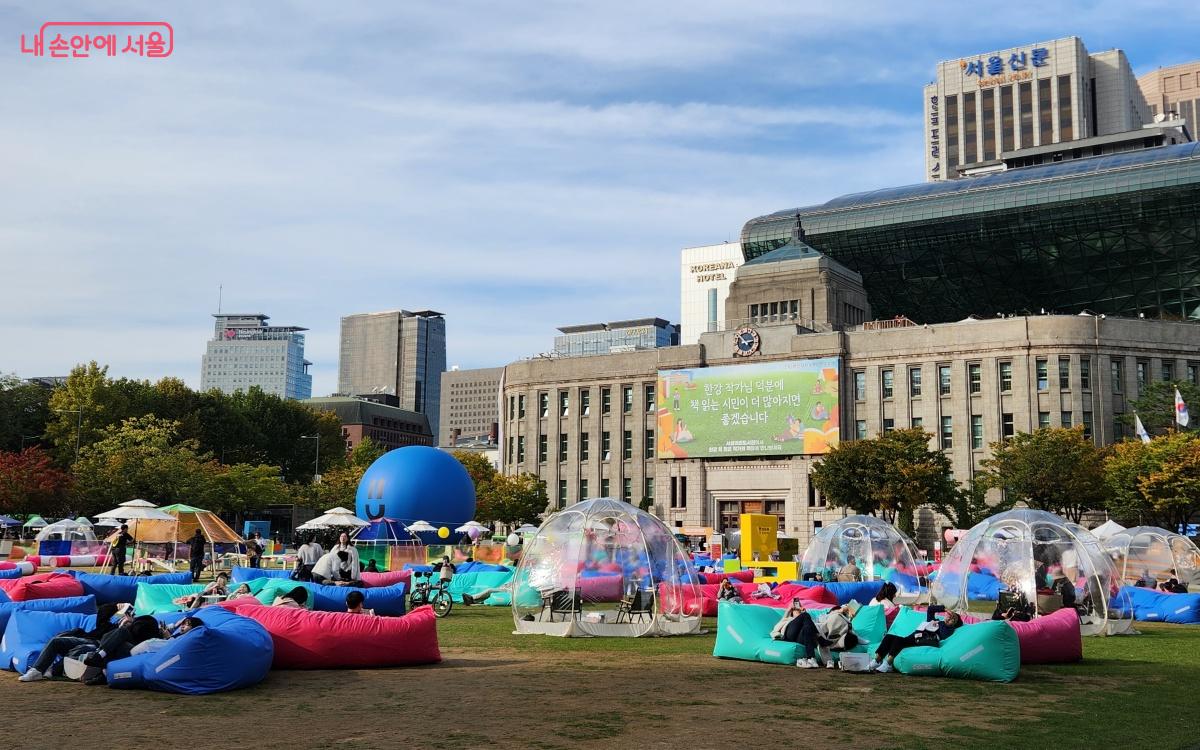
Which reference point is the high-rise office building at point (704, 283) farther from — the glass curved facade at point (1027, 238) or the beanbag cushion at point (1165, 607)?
the beanbag cushion at point (1165, 607)

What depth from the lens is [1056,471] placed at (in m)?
63.4

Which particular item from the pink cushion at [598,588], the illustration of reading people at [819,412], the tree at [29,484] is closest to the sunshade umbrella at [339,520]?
the pink cushion at [598,588]

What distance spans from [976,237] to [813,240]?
17249mm

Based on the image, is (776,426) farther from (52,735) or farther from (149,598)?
(52,735)

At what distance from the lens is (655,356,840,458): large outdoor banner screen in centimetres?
8038

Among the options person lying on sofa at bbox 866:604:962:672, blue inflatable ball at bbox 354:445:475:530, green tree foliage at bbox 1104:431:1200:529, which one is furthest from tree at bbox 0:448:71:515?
person lying on sofa at bbox 866:604:962:672

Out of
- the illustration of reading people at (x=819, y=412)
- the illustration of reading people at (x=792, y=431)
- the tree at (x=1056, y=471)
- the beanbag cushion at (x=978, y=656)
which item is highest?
the illustration of reading people at (x=819, y=412)

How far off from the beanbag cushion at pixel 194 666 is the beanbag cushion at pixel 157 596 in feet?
25.6

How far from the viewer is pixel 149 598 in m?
22.9

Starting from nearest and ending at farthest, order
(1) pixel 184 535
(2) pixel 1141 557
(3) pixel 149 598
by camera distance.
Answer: (3) pixel 149 598 < (2) pixel 1141 557 < (1) pixel 184 535

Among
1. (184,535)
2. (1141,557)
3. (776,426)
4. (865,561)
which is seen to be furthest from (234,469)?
(1141,557)

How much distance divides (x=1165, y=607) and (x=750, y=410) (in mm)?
53372

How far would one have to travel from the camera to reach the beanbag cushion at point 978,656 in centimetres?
1692

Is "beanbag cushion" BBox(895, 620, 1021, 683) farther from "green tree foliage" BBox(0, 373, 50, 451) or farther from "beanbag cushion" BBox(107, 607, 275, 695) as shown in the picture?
"green tree foliage" BBox(0, 373, 50, 451)
